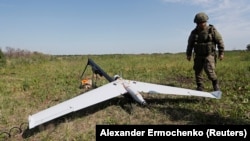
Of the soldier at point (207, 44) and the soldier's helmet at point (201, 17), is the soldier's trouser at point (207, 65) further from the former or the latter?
the soldier's helmet at point (201, 17)

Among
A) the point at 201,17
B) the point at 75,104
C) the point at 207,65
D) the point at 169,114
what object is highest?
the point at 201,17

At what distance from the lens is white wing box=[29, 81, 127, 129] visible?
19.5 feet

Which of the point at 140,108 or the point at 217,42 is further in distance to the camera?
the point at 217,42

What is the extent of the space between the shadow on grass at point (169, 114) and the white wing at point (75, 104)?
33 cm

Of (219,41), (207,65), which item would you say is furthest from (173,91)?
(219,41)

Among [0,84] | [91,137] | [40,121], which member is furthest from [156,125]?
[0,84]

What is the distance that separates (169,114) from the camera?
6523 millimetres

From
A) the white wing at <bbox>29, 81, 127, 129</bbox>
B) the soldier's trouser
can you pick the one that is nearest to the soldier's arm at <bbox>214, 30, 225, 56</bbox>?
the soldier's trouser

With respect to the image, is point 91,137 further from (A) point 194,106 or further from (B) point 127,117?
(A) point 194,106

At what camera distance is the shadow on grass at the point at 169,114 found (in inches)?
235

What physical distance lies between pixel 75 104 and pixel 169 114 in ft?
7.18

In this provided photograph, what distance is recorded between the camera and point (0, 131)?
6375 millimetres

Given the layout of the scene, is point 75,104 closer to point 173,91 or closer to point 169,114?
point 169,114

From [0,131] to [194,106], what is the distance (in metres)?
4.66
